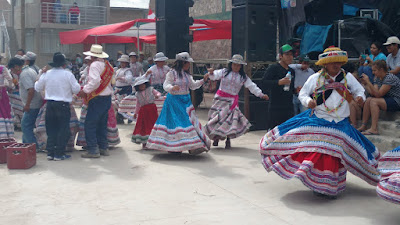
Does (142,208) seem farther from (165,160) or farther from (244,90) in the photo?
(244,90)

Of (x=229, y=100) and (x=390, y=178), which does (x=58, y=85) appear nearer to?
(x=229, y=100)

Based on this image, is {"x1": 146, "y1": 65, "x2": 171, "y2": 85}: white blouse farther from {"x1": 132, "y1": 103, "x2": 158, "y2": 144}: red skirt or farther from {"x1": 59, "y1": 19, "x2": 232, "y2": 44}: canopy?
{"x1": 59, "y1": 19, "x2": 232, "y2": 44}: canopy

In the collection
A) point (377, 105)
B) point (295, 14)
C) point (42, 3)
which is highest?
point (42, 3)

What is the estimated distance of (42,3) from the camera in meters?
32.1

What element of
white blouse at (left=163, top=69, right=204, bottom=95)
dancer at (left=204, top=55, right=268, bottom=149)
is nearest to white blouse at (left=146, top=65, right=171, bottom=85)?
dancer at (left=204, top=55, right=268, bottom=149)

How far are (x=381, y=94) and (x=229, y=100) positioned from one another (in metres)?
2.66

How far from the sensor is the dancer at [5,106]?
9812mm

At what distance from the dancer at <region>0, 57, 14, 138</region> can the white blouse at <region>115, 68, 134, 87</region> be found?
3.57 meters

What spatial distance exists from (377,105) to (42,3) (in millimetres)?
26132

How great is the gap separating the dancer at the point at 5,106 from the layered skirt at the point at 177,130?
9.53 ft

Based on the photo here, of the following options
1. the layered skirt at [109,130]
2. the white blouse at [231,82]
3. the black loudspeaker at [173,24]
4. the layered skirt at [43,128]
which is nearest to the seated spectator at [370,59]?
the white blouse at [231,82]

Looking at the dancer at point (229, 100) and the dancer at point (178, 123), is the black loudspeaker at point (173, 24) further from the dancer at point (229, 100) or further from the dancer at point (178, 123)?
the dancer at point (178, 123)

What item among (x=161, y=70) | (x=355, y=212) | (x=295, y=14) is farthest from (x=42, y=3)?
(x=355, y=212)

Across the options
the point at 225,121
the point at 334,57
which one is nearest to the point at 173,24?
the point at 225,121
